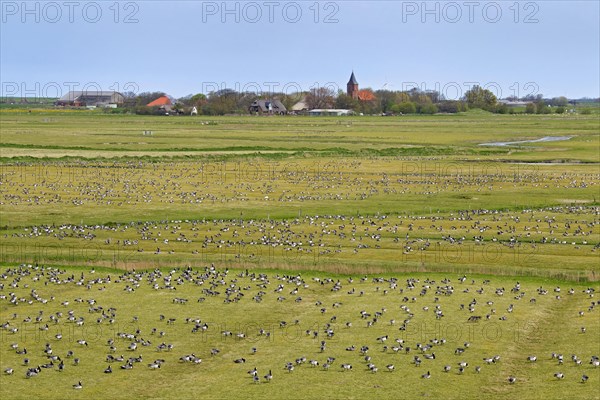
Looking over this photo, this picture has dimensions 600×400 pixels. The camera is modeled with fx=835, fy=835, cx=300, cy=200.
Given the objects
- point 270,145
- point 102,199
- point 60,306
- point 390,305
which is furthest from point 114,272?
point 270,145

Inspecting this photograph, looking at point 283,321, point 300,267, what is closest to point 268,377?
point 283,321

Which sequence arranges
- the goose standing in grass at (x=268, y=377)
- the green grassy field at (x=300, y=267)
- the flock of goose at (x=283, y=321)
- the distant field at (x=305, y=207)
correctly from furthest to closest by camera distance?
1. the distant field at (x=305, y=207)
2. the flock of goose at (x=283, y=321)
3. the green grassy field at (x=300, y=267)
4. the goose standing in grass at (x=268, y=377)

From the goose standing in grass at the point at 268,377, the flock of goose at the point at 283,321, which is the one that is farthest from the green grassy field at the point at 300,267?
the goose standing in grass at the point at 268,377

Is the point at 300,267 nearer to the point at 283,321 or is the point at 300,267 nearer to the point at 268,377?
the point at 283,321

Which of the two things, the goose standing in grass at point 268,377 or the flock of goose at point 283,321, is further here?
the flock of goose at point 283,321

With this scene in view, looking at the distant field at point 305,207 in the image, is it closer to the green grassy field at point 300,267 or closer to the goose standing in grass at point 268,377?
the green grassy field at point 300,267

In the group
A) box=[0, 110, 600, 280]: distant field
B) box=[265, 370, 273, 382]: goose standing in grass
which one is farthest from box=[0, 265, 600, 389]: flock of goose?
box=[0, 110, 600, 280]: distant field
